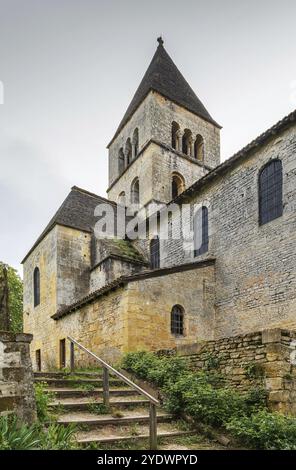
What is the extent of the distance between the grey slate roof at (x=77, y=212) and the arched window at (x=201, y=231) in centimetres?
697

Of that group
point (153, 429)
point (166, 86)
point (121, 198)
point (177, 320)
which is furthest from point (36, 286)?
point (153, 429)

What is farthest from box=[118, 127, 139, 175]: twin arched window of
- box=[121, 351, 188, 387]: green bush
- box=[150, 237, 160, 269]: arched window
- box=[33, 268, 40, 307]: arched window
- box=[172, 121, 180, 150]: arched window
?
box=[121, 351, 188, 387]: green bush

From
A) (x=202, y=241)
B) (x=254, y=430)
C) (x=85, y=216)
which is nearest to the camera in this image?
(x=254, y=430)

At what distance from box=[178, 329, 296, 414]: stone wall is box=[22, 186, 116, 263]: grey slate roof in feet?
46.6

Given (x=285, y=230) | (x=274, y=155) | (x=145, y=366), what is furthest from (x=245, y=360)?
(x=274, y=155)

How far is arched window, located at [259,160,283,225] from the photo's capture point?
12.9 metres

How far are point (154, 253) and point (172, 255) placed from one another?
1692 mm

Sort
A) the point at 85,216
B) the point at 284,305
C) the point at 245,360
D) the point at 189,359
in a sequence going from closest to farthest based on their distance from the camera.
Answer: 1. the point at 245,360
2. the point at 189,359
3. the point at 284,305
4. the point at 85,216

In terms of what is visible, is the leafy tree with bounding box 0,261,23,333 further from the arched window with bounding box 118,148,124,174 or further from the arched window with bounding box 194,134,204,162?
the arched window with bounding box 194,134,204,162

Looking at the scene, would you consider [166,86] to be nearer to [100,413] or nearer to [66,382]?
[66,382]

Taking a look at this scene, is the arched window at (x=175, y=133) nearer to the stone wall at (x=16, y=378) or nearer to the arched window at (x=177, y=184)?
the arched window at (x=177, y=184)

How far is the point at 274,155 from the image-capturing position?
13133 millimetres
